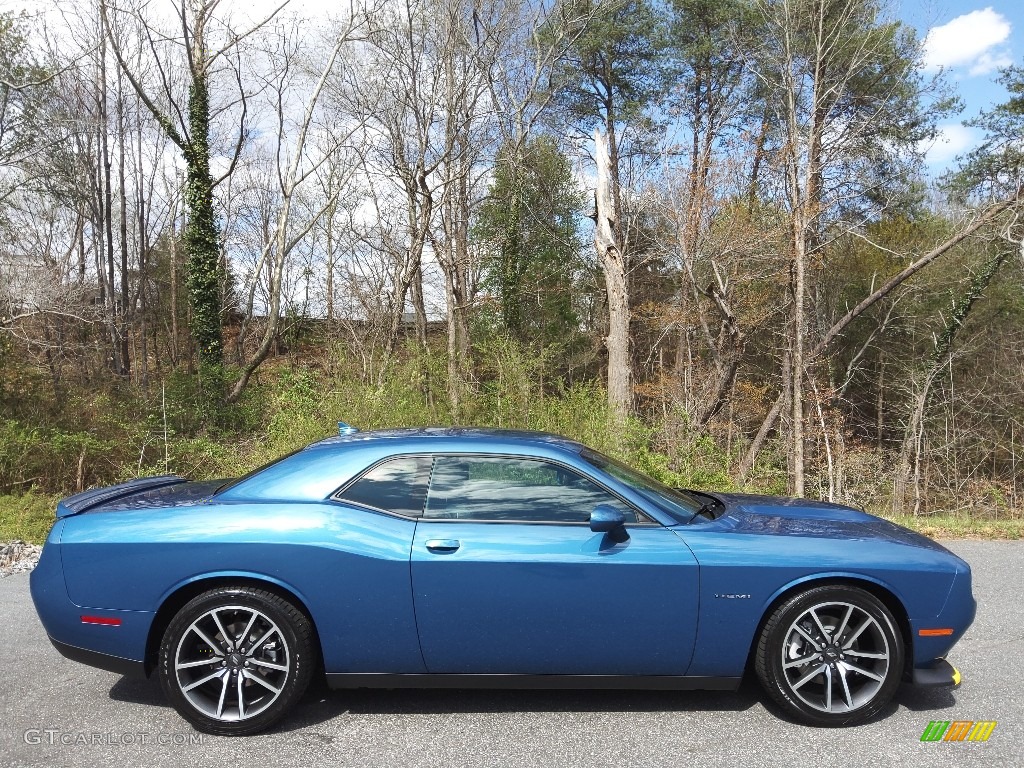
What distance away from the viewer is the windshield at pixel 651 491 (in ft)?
11.5

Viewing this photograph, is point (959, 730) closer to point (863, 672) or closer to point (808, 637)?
point (863, 672)

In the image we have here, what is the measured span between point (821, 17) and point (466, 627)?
1472 cm

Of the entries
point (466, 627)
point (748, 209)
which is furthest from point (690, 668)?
point (748, 209)

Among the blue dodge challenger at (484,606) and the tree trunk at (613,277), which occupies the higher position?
the tree trunk at (613,277)

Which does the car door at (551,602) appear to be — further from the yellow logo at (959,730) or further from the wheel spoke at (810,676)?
the yellow logo at (959,730)

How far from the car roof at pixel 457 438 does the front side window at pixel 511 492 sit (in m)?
0.16

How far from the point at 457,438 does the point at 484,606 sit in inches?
36.4

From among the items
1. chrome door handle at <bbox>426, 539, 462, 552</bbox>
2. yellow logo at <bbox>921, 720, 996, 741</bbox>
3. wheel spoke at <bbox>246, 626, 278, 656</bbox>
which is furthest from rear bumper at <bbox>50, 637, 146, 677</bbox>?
yellow logo at <bbox>921, 720, 996, 741</bbox>

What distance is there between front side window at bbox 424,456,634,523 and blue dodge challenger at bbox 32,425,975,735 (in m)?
0.02

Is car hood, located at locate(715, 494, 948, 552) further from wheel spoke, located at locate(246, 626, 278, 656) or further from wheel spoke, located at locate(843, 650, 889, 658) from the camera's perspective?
wheel spoke, located at locate(246, 626, 278, 656)

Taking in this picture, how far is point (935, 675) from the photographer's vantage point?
3250 mm

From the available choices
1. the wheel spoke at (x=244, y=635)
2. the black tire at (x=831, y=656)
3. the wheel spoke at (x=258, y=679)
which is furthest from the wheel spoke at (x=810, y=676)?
the wheel spoke at (x=244, y=635)

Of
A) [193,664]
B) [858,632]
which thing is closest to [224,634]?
[193,664]

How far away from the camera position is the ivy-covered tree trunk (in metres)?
18.0
